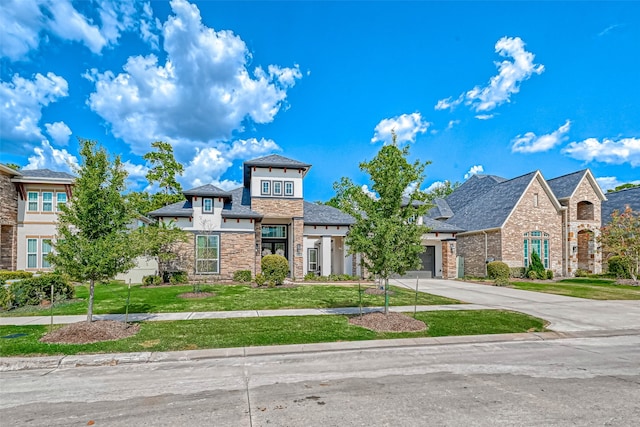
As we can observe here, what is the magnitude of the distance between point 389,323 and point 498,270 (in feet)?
54.6

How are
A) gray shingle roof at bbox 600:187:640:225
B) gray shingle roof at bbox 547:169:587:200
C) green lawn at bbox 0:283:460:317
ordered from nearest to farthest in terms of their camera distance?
1. green lawn at bbox 0:283:460:317
2. gray shingle roof at bbox 547:169:587:200
3. gray shingle roof at bbox 600:187:640:225

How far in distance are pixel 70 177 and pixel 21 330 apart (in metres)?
18.0

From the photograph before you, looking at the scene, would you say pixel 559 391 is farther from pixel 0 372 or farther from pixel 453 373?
pixel 0 372

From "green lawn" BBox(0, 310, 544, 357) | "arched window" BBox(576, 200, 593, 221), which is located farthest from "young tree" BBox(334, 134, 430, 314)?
"arched window" BBox(576, 200, 593, 221)

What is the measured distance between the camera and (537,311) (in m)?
13.1

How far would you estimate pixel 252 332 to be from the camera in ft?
30.7

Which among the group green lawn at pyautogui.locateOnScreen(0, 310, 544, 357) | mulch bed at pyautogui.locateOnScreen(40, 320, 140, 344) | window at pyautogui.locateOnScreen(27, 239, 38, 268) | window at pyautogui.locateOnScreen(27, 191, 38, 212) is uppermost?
window at pyautogui.locateOnScreen(27, 191, 38, 212)

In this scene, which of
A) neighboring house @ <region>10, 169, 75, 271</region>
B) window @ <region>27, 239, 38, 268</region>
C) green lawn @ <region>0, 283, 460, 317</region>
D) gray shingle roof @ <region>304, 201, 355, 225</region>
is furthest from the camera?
gray shingle roof @ <region>304, 201, 355, 225</region>

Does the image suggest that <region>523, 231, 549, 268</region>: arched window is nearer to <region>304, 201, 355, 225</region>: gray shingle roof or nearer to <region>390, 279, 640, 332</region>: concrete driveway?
<region>390, 279, 640, 332</region>: concrete driveway

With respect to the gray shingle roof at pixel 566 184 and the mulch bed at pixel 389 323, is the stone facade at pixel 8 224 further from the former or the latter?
the gray shingle roof at pixel 566 184

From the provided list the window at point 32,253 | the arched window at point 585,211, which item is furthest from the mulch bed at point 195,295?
the arched window at point 585,211

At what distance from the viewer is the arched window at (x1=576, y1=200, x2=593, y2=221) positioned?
99.3ft

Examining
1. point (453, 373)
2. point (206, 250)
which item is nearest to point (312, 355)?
point (453, 373)

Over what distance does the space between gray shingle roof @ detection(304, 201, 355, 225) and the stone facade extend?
59.4ft
